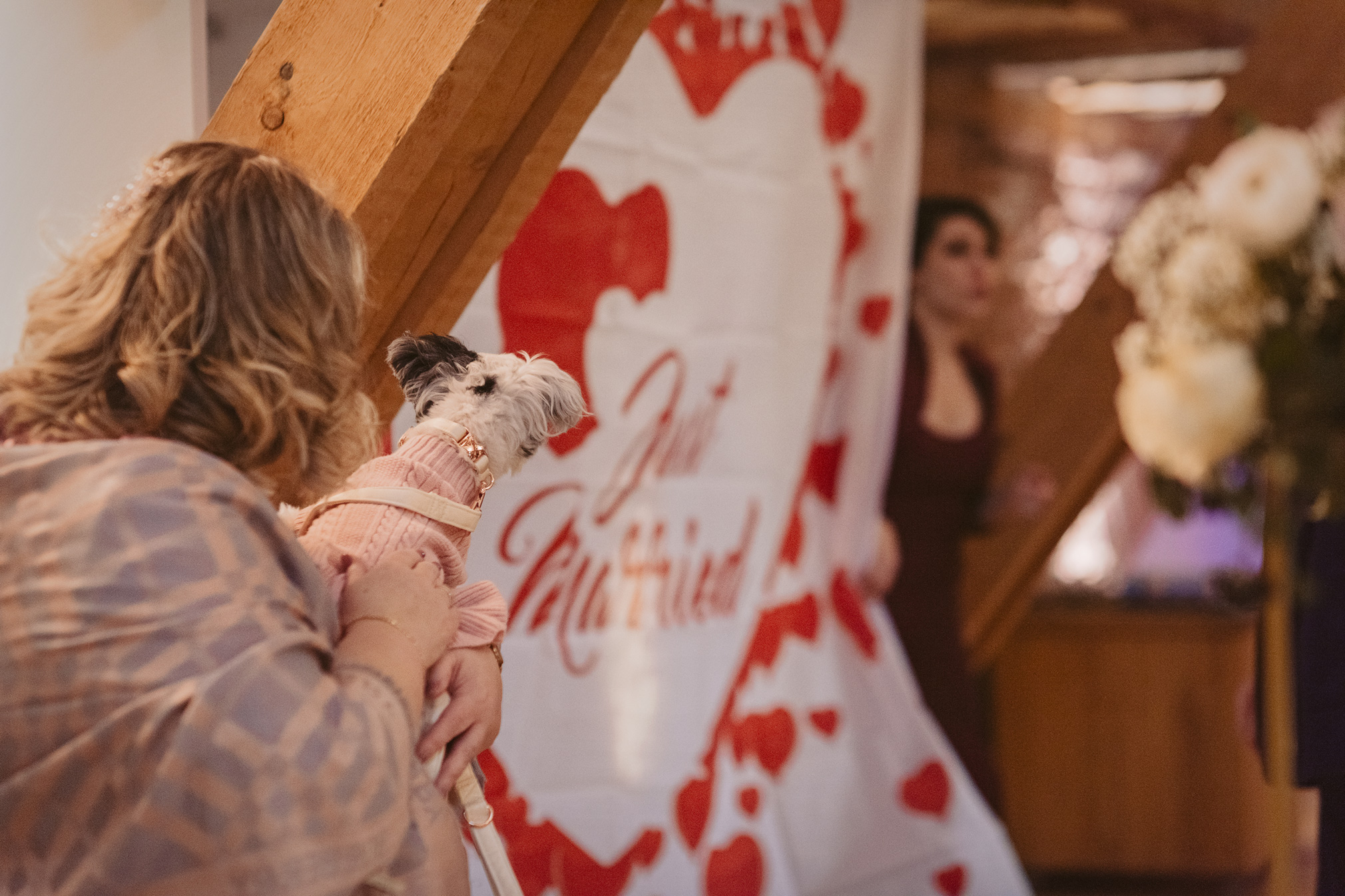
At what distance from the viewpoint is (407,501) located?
4.08 feet

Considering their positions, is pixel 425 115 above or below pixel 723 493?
above

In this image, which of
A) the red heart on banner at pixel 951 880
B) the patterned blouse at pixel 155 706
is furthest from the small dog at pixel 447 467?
the red heart on banner at pixel 951 880

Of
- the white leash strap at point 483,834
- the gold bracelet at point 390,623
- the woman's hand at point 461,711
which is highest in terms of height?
the gold bracelet at point 390,623

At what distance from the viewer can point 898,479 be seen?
10.1 ft

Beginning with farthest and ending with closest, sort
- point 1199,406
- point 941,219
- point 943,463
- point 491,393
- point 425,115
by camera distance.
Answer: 1. point 941,219
2. point 943,463
3. point 425,115
4. point 491,393
5. point 1199,406

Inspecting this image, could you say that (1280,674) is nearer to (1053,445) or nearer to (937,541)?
(937,541)

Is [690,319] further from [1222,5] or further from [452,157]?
[1222,5]

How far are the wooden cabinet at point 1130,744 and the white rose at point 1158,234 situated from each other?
3.03 metres

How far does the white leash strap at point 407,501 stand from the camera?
1238 mm

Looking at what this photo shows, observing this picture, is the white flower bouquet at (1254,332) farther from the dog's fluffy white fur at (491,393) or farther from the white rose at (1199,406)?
the dog's fluffy white fur at (491,393)

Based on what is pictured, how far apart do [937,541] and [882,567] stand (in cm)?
27

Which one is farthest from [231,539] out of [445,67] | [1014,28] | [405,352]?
[1014,28]

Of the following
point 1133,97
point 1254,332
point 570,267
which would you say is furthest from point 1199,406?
point 1133,97

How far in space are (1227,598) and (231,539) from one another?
2.74 ft
